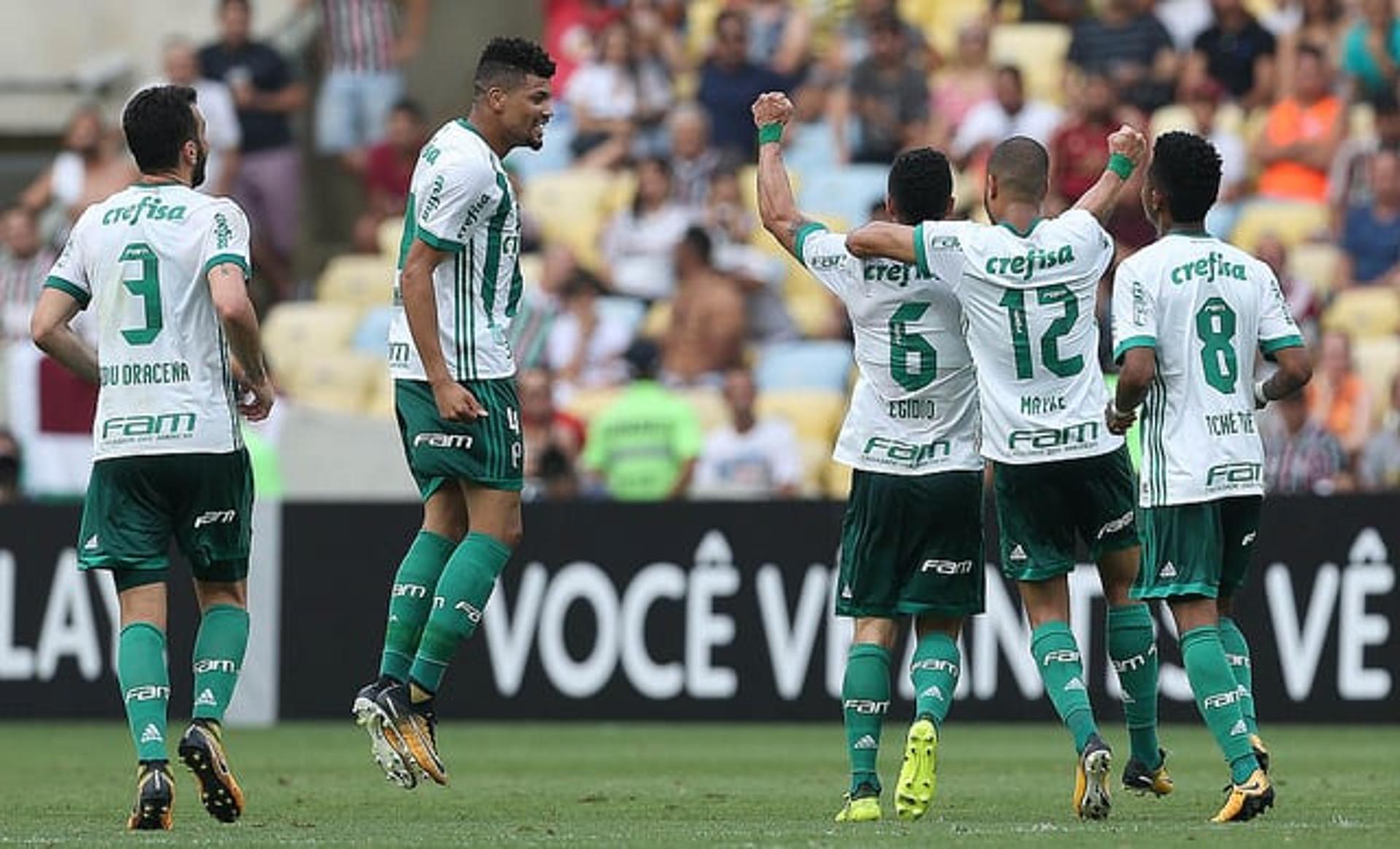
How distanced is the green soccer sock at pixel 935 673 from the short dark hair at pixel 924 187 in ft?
4.71

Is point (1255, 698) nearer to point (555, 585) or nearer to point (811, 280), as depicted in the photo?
point (555, 585)

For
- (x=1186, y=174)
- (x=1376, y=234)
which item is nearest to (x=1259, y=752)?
(x=1186, y=174)

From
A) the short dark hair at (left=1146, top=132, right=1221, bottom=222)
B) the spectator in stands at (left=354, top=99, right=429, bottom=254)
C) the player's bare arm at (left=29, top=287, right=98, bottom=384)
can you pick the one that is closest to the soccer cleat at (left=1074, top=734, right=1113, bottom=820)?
the short dark hair at (left=1146, top=132, right=1221, bottom=222)

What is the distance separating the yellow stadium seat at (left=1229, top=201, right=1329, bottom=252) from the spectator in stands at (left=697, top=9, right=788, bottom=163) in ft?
12.0

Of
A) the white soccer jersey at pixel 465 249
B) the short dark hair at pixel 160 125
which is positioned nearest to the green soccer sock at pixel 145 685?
the white soccer jersey at pixel 465 249

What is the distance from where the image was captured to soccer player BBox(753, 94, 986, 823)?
10.5m

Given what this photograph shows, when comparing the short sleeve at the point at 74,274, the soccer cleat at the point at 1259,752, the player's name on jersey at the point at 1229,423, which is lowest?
the soccer cleat at the point at 1259,752

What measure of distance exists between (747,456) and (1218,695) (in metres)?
8.77

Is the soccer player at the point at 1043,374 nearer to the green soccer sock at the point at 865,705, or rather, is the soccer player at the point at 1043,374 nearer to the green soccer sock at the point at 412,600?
the green soccer sock at the point at 865,705

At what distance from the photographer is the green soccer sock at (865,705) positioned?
10.4m

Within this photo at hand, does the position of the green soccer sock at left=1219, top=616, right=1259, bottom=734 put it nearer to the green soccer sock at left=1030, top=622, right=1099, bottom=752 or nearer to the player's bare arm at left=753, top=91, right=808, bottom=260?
the green soccer sock at left=1030, top=622, right=1099, bottom=752

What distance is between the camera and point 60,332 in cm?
1032

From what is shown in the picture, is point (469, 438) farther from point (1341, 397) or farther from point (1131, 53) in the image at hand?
point (1131, 53)

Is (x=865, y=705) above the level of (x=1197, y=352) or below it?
below
